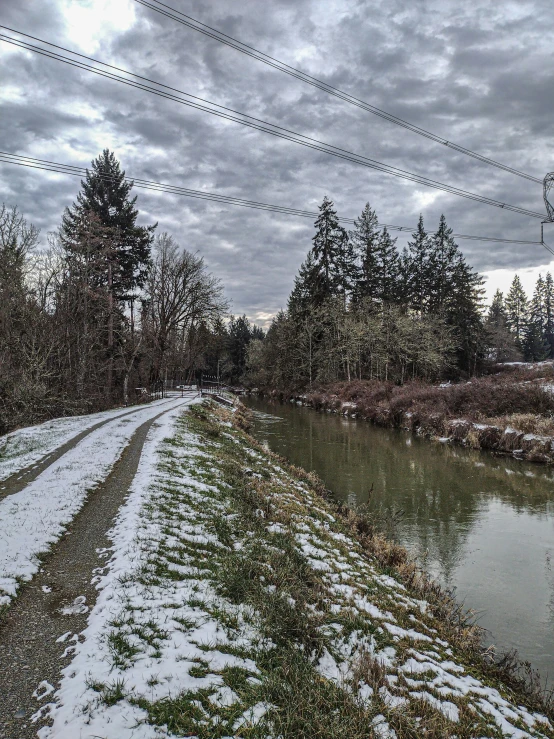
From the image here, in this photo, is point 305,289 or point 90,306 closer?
point 90,306

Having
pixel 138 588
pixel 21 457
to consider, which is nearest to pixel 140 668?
pixel 138 588

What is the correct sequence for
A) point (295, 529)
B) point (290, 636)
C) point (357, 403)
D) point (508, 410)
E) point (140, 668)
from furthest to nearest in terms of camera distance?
point (357, 403) < point (508, 410) < point (295, 529) < point (290, 636) < point (140, 668)

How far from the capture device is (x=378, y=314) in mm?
40656

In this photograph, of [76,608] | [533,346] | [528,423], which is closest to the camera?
[76,608]

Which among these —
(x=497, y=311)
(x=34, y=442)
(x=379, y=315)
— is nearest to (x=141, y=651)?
→ (x=34, y=442)

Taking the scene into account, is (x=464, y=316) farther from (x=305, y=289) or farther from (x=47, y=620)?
(x=47, y=620)

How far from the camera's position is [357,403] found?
3161 cm

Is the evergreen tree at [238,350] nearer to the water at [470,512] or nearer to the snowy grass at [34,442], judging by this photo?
the water at [470,512]

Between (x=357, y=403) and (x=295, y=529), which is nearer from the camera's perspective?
Answer: (x=295, y=529)

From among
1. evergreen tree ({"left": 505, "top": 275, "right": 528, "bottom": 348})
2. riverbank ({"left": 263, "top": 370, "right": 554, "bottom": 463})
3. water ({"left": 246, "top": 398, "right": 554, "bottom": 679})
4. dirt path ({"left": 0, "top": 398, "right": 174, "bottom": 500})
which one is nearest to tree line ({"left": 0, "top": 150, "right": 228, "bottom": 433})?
dirt path ({"left": 0, "top": 398, "right": 174, "bottom": 500})

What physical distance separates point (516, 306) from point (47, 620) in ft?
329

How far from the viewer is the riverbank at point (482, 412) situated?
17.4 metres

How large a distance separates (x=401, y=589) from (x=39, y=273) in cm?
2141

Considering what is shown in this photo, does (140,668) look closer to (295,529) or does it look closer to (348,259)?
(295,529)
